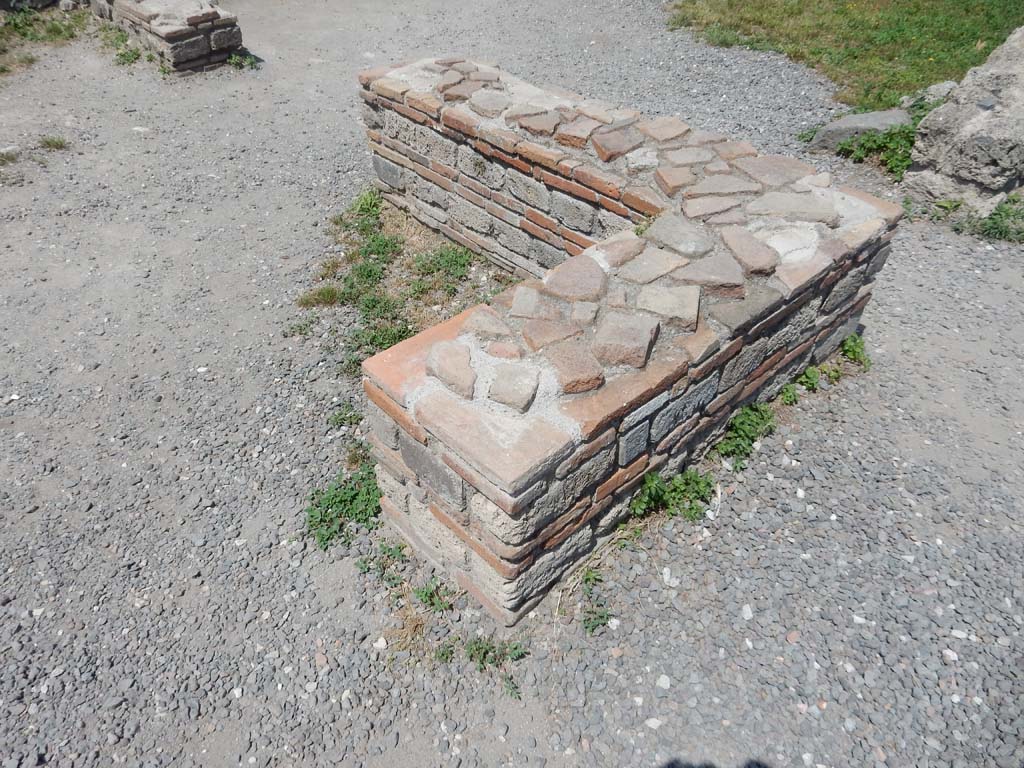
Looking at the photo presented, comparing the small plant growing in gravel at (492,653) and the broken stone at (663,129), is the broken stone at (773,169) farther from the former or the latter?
the small plant growing in gravel at (492,653)

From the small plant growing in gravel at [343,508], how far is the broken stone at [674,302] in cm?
155

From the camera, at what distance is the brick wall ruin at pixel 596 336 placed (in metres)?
2.50

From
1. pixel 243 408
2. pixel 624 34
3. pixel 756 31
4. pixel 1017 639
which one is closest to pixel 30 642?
pixel 243 408

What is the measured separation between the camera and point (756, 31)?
905 cm

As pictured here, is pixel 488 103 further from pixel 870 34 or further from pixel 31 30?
pixel 31 30

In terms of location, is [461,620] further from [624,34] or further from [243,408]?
[624,34]

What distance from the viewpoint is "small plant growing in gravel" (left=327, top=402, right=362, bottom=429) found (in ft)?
12.4

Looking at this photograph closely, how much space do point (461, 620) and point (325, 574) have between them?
66 centimetres

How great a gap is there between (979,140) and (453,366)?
4944 mm

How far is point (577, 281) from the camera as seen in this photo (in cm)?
305

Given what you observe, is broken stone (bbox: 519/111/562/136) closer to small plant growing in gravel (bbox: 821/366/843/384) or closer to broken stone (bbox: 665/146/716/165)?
broken stone (bbox: 665/146/716/165)

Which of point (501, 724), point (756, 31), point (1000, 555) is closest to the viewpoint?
point (501, 724)

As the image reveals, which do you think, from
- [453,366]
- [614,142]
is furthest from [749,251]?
[453,366]

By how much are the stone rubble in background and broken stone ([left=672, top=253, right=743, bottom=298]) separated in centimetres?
351
